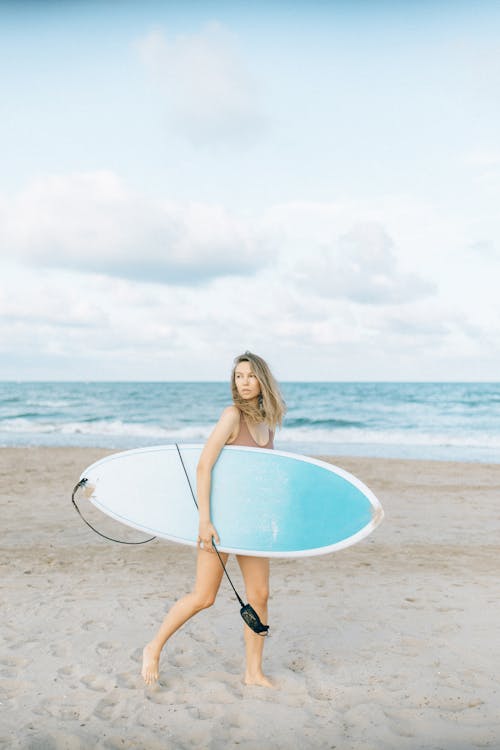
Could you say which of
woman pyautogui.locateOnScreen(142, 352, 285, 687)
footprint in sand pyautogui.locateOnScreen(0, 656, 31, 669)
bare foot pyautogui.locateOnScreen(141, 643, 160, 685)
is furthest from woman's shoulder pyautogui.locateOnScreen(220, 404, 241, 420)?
footprint in sand pyautogui.locateOnScreen(0, 656, 31, 669)

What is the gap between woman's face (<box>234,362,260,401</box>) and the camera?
273 centimetres

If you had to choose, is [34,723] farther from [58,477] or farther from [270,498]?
[58,477]

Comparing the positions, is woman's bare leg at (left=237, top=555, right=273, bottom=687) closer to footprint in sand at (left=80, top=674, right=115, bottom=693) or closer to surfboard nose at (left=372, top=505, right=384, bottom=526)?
surfboard nose at (left=372, top=505, right=384, bottom=526)

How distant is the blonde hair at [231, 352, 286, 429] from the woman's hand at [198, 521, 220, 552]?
1.69 feet

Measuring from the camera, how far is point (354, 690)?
2.90 meters

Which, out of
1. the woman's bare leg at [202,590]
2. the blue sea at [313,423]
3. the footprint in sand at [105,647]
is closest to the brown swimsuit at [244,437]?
the woman's bare leg at [202,590]

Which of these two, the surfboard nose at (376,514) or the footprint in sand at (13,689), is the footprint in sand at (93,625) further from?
the surfboard nose at (376,514)

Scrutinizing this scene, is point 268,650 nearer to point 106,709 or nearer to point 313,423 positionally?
point 106,709

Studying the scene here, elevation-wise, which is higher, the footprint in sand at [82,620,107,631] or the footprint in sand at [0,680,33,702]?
the footprint in sand at [0,680,33,702]

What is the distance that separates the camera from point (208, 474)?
106 inches

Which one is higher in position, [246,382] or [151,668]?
[246,382]

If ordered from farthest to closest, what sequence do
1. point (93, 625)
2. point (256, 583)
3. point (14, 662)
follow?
point (93, 625) < point (14, 662) < point (256, 583)

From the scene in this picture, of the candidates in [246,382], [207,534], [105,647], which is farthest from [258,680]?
[246,382]

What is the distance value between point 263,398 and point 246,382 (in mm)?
109
